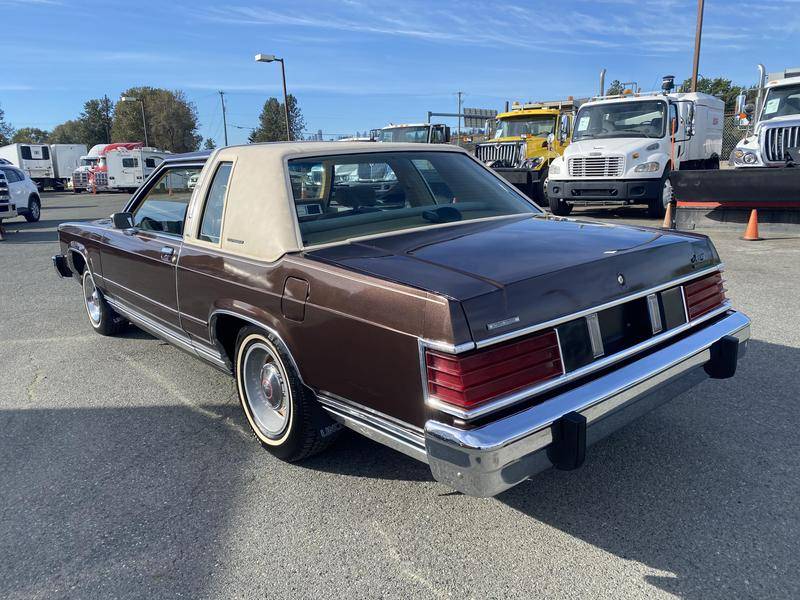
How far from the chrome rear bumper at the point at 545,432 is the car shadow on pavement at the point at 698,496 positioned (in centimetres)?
45

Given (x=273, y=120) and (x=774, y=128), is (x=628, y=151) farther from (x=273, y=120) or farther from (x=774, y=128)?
A: (x=273, y=120)

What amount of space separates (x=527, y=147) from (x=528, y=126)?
0.96 metres

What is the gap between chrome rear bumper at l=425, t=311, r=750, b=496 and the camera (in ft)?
7.15

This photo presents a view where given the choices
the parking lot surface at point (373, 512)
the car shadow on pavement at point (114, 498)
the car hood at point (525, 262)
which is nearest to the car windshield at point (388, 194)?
the car hood at point (525, 262)

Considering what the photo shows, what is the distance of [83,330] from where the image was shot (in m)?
6.17

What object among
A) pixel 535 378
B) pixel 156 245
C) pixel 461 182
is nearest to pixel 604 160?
pixel 461 182

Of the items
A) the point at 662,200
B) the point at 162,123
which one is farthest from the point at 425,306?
the point at 162,123

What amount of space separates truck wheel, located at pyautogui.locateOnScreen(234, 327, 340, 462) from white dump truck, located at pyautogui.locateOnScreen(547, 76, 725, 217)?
10.6 m

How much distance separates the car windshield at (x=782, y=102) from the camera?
440 inches

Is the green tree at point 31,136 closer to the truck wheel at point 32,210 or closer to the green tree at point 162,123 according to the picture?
the green tree at point 162,123

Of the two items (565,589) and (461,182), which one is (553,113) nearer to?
(461,182)

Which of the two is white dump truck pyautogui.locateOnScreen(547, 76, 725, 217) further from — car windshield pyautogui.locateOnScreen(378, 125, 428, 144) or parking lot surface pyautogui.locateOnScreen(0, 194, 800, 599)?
parking lot surface pyautogui.locateOnScreen(0, 194, 800, 599)

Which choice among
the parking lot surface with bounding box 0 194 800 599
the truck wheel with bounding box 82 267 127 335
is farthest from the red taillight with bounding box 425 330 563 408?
the truck wheel with bounding box 82 267 127 335

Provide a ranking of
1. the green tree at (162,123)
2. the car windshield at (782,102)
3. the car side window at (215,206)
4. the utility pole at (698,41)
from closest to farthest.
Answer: the car side window at (215,206) → the car windshield at (782,102) → the utility pole at (698,41) → the green tree at (162,123)
